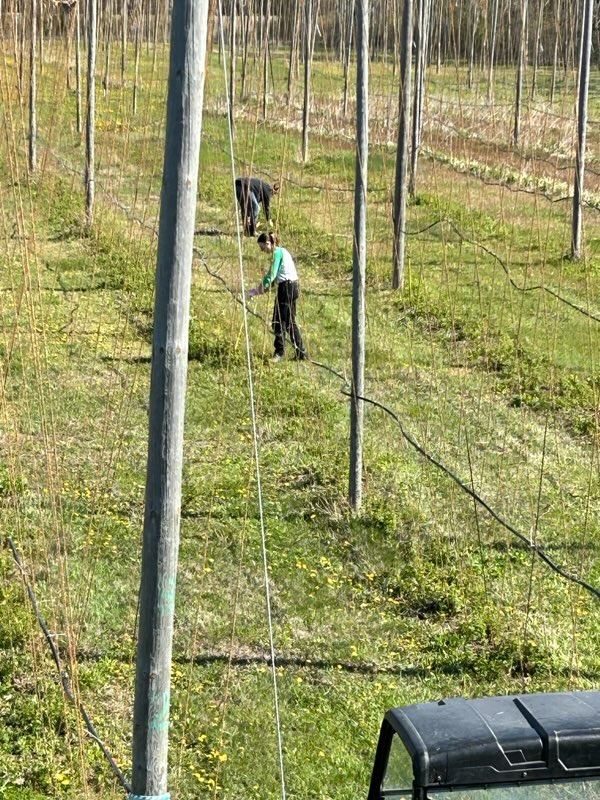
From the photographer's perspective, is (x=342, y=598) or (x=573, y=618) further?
(x=342, y=598)

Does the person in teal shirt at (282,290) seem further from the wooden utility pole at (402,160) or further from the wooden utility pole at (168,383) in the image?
the wooden utility pole at (168,383)

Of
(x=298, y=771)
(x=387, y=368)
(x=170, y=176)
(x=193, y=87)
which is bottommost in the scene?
(x=298, y=771)

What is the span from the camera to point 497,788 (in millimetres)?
3004

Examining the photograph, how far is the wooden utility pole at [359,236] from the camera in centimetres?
707

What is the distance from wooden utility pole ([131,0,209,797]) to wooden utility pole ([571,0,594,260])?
9.84 m

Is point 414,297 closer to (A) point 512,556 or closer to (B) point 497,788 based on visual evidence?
(A) point 512,556

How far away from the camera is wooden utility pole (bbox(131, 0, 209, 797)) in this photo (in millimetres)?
2525

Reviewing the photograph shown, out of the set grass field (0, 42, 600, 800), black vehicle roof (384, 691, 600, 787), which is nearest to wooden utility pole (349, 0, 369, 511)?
grass field (0, 42, 600, 800)

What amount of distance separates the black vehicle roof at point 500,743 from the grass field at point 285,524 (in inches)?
52.7

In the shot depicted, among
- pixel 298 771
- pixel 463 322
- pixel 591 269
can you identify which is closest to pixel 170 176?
pixel 298 771

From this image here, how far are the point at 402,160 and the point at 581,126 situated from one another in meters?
2.10

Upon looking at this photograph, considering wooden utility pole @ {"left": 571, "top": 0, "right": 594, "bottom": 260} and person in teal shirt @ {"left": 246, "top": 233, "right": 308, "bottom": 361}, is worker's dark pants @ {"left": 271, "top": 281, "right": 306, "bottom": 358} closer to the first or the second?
person in teal shirt @ {"left": 246, "top": 233, "right": 308, "bottom": 361}

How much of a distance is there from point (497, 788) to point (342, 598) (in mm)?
3523

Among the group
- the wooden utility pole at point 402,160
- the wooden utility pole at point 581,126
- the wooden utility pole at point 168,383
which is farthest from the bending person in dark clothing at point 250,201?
the wooden utility pole at point 581,126
